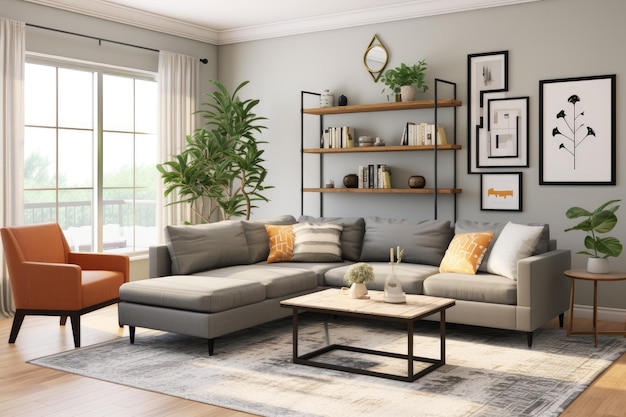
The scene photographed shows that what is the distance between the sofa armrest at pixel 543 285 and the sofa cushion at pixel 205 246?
93.0 inches

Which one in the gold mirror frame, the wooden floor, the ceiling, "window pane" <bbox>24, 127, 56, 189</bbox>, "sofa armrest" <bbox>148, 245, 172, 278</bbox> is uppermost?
the ceiling

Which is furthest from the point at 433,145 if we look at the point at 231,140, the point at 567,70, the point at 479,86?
the point at 231,140

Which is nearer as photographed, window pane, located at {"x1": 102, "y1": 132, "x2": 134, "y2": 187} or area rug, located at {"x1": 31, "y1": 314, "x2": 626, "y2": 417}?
area rug, located at {"x1": 31, "y1": 314, "x2": 626, "y2": 417}

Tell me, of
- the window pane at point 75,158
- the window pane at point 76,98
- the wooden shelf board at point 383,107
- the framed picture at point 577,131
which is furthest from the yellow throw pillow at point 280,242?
the framed picture at point 577,131

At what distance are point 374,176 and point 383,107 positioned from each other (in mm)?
682

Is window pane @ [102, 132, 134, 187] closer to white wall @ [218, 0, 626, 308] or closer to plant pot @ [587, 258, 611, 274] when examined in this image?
white wall @ [218, 0, 626, 308]

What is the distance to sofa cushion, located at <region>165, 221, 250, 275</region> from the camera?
5.49 m

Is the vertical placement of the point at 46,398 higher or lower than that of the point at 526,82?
lower

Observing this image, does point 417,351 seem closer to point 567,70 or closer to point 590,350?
point 590,350

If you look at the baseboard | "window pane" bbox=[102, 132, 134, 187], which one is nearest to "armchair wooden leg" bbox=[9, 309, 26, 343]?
"window pane" bbox=[102, 132, 134, 187]

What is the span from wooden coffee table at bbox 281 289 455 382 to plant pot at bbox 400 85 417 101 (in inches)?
97.6

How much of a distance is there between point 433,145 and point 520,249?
5.21ft

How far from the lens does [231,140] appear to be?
727 centimetres

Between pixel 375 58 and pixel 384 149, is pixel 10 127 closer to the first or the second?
pixel 384 149
